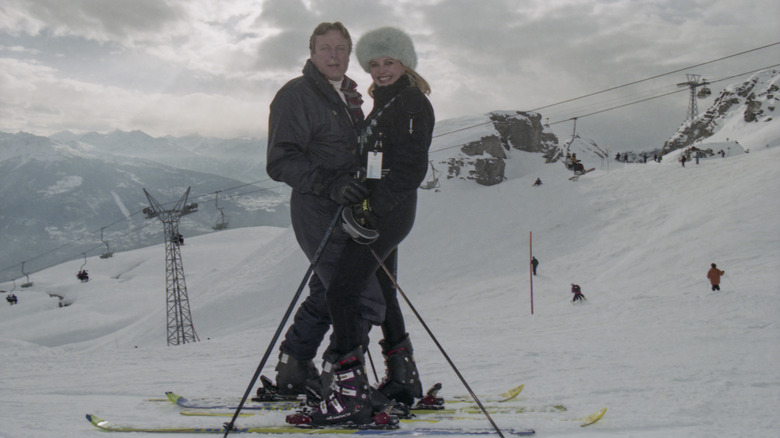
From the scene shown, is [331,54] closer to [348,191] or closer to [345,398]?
[348,191]

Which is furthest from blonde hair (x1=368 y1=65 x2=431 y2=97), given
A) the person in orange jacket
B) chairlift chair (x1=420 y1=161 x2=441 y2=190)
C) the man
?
chairlift chair (x1=420 y1=161 x2=441 y2=190)

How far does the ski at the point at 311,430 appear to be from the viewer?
2.60 metres

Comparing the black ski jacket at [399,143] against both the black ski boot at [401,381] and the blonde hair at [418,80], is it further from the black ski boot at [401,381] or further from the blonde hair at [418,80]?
the black ski boot at [401,381]

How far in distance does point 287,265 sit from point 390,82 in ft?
97.2

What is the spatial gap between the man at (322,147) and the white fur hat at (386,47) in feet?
0.36

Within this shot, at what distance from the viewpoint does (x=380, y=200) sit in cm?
296

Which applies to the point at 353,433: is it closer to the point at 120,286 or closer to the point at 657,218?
the point at 657,218

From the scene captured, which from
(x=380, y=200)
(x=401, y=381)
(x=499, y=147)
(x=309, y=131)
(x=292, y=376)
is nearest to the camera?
(x=380, y=200)

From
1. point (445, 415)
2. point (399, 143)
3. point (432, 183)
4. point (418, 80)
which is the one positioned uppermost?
point (432, 183)

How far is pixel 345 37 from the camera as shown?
3.46 m

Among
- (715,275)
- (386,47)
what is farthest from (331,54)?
(715,275)

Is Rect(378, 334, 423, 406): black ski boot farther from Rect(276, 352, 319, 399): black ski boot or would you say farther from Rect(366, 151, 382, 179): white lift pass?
Rect(366, 151, 382, 179): white lift pass

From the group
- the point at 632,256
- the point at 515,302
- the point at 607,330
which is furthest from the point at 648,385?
the point at 632,256

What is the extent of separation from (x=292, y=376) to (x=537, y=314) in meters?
9.49
